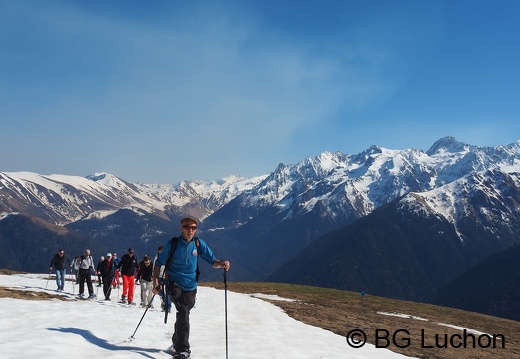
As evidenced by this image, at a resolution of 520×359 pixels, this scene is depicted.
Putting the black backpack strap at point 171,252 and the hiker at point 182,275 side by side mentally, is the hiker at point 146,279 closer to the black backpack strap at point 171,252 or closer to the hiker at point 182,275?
the hiker at point 182,275

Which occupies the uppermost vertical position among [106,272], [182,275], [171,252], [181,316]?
[171,252]

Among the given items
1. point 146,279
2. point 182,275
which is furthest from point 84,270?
point 182,275

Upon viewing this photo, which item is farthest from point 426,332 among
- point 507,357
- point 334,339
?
point 334,339

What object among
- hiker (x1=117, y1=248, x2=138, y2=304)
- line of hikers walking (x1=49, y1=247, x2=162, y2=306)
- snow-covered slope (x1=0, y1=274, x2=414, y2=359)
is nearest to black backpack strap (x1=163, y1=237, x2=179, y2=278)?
snow-covered slope (x1=0, y1=274, x2=414, y2=359)

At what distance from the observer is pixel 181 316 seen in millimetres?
11914

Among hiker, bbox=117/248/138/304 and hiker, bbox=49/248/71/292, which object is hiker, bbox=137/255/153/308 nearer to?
hiker, bbox=117/248/138/304

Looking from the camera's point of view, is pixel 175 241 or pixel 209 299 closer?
pixel 175 241

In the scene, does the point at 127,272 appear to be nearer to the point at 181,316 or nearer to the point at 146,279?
the point at 146,279

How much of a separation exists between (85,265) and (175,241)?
18.9 m

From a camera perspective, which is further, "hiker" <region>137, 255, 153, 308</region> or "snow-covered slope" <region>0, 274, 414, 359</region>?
"hiker" <region>137, 255, 153, 308</region>

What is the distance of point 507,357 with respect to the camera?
23500 mm

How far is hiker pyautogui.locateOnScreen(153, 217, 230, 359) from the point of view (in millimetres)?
11961

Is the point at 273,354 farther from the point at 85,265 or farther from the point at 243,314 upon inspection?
the point at 85,265

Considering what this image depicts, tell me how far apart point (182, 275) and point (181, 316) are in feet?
3.67
